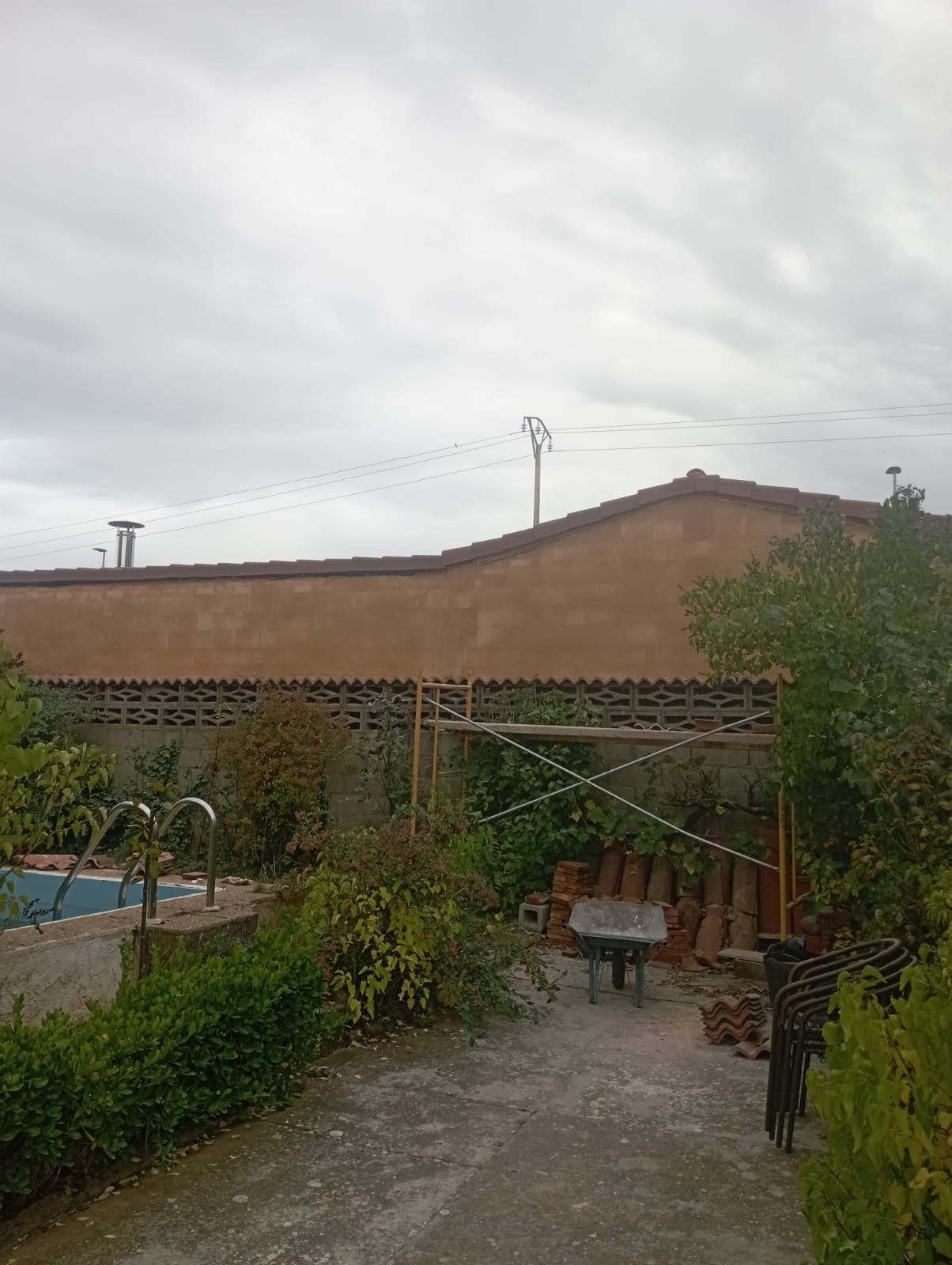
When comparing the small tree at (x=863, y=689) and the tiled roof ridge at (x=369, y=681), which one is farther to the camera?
the tiled roof ridge at (x=369, y=681)

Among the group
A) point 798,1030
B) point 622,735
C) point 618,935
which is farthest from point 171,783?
point 798,1030

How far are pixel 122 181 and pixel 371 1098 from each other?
772 cm

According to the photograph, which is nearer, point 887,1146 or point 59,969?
point 887,1146

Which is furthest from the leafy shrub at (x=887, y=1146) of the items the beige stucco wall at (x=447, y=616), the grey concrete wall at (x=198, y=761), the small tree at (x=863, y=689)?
the grey concrete wall at (x=198, y=761)

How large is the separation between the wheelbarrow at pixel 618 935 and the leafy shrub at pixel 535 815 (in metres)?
1.51

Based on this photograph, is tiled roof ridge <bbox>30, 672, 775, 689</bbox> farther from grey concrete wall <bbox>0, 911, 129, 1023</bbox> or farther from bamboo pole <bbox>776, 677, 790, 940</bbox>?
grey concrete wall <bbox>0, 911, 129, 1023</bbox>

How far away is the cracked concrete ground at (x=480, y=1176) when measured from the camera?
343 cm

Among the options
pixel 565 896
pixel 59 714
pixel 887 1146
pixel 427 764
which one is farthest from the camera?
pixel 59 714

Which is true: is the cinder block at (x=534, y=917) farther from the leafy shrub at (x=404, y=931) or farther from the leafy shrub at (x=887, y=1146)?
the leafy shrub at (x=887, y=1146)

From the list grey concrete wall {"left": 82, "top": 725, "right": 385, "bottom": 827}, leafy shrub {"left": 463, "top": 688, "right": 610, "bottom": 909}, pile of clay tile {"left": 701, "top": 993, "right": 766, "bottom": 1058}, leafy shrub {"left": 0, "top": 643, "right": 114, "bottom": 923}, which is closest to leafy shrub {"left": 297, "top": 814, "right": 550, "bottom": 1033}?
pile of clay tile {"left": 701, "top": 993, "right": 766, "bottom": 1058}

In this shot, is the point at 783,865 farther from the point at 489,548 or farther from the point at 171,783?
the point at 171,783

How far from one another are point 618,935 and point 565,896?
2014 mm

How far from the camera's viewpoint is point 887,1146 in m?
1.71

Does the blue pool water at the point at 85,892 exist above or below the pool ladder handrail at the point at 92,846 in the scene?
below
